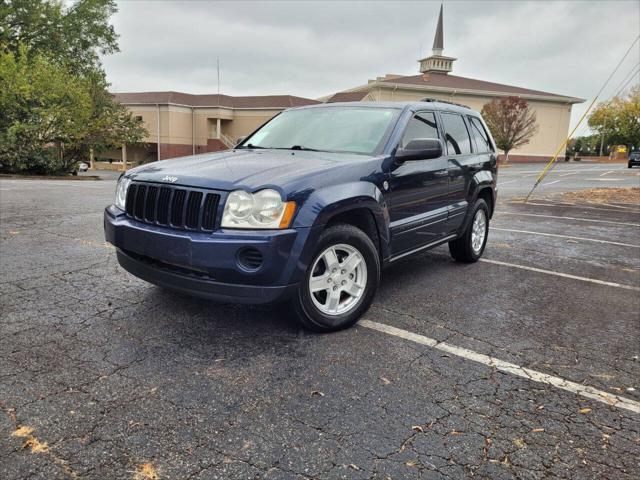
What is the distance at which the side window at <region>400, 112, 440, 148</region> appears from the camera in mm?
4663

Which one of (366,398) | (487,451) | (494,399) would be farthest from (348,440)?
(494,399)

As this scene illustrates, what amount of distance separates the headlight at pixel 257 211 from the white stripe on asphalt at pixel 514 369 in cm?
126

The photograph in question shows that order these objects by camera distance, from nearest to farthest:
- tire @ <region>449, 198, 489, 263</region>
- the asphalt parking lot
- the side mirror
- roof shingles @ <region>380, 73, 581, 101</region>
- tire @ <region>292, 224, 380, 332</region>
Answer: the asphalt parking lot
tire @ <region>292, 224, 380, 332</region>
the side mirror
tire @ <region>449, 198, 489, 263</region>
roof shingles @ <region>380, 73, 581, 101</region>

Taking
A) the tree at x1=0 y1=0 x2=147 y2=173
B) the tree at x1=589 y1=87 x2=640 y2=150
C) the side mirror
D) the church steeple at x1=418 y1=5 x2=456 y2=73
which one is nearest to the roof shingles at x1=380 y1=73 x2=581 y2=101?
the church steeple at x1=418 y1=5 x2=456 y2=73

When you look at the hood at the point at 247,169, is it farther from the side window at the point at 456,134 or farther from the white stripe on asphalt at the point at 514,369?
the side window at the point at 456,134

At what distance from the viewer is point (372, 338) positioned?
3.70 metres

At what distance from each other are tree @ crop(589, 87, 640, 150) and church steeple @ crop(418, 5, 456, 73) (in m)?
23.2

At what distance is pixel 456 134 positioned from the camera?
576 centimetres

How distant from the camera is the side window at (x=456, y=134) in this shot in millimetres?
5527

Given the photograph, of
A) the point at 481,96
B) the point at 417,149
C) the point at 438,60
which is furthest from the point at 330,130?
the point at 438,60

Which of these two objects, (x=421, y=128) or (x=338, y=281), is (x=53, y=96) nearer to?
(x=421, y=128)

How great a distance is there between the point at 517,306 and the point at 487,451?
2.54 m

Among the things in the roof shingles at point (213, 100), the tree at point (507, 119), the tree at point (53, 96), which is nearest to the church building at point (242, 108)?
the roof shingles at point (213, 100)

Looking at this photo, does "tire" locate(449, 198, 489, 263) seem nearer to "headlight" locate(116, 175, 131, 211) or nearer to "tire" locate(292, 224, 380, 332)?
"tire" locate(292, 224, 380, 332)
